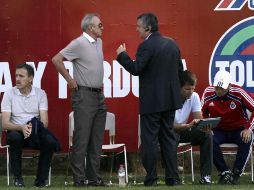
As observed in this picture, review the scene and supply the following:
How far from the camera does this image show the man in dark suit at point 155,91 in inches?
341

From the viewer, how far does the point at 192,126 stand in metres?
9.29

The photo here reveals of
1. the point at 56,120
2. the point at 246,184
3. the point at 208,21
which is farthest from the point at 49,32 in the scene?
the point at 246,184

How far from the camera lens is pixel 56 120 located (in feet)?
33.9

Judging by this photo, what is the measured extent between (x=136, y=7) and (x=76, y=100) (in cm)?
186

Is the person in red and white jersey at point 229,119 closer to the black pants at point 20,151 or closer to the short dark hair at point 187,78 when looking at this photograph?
the short dark hair at point 187,78

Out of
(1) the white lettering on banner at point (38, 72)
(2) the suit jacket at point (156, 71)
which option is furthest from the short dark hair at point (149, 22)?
(1) the white lettering on banner at point (38, 72)

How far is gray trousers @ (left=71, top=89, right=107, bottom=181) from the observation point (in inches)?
351

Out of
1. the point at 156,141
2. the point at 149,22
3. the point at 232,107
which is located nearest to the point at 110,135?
the point at 156,141

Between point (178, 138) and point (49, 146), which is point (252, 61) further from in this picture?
point (49, 146)

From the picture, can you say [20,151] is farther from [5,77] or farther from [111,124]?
[5,77]

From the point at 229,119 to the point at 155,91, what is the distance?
3.89ft

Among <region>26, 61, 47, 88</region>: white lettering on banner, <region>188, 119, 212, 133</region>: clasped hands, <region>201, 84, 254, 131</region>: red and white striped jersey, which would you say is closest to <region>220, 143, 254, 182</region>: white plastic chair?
<region>201, 84, 254, 131</region>: red and white striped jersey

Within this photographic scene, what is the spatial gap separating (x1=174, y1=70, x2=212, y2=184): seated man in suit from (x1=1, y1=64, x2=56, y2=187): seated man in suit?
144cm

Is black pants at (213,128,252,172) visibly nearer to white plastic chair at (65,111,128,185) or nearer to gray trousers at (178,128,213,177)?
gray trousers at (178,128,213,177)
